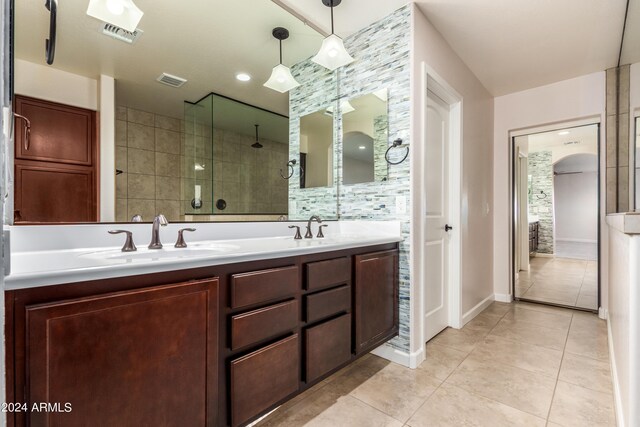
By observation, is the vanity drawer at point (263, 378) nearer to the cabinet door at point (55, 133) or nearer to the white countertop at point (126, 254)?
the white countertop at point (126, 254)

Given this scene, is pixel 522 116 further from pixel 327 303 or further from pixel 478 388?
pixel 327 303

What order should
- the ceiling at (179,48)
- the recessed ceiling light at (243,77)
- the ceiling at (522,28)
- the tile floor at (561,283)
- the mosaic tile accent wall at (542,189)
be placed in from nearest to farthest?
the ceiling at (179,48)
the recessed ceiling light at (243,77)
the ceiling at (522,28)
the tile floor at (561,283)
the mosaic tile accent wall at (542,189)

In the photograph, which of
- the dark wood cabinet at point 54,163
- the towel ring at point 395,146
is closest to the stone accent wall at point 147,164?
the dark wood cabinet at point 54,163

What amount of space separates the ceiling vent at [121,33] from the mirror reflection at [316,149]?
1165 millimetres

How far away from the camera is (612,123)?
2830 millimetres

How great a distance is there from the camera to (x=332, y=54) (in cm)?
215

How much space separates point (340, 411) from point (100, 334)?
4.11 ft

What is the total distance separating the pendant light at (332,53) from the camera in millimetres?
2131

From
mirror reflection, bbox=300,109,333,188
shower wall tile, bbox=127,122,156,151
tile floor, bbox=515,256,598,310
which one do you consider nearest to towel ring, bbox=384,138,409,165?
mirror reflection, bbox=300,109,333,188

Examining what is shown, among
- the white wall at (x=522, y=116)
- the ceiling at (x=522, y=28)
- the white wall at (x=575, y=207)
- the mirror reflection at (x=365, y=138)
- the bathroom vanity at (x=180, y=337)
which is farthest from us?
the white wall at (x=575, y=207)

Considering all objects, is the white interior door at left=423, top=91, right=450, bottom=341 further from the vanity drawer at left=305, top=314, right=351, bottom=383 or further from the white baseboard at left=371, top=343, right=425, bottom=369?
the vanity drawer at left=305, top=314, right=351, bottom=383

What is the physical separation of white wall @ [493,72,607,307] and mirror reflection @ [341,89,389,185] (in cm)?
212

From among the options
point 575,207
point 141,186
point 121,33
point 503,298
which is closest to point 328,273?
point 141,186

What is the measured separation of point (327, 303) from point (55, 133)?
1409 mm
